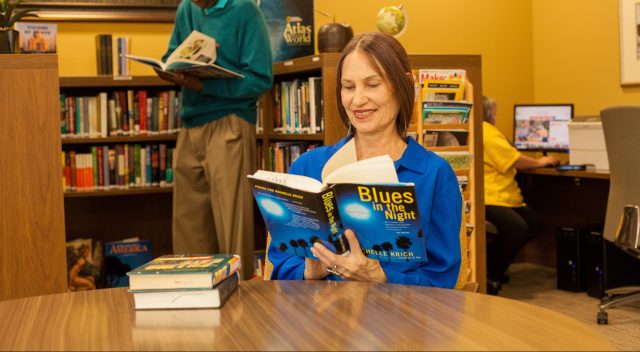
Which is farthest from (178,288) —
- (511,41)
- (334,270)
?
(511,41)

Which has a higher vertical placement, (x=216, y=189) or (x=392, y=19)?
(x=392, y=19)

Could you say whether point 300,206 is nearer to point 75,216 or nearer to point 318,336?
point 318,336

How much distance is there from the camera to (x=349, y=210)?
1.65 m

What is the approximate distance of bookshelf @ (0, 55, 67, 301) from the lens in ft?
9.89

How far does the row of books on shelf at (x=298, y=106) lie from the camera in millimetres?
4004

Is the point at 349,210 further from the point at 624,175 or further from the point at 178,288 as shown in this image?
the point at 624,175

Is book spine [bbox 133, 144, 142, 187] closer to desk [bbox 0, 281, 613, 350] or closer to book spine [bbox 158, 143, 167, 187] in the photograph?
book spine [bbox 158, 143, 167, 187]

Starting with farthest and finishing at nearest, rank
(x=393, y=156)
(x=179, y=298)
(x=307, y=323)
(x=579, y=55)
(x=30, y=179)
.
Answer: (x=579, y=55), (x=30, y=179), (x=393, y=156), (x=179, y=298), (x=307, y=323)

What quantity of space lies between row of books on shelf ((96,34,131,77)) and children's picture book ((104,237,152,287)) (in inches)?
40.9

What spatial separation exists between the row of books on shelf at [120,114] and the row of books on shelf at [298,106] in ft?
2.76

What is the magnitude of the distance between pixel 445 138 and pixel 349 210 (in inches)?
87.7

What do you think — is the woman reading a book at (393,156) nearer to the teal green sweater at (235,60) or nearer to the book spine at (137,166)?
the teal green sweater at (235,60)

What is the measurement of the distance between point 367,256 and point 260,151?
3035 millimetres

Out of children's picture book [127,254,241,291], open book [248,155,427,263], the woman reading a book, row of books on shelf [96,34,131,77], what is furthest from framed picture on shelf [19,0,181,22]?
children's picture book [127,254,241,291]
